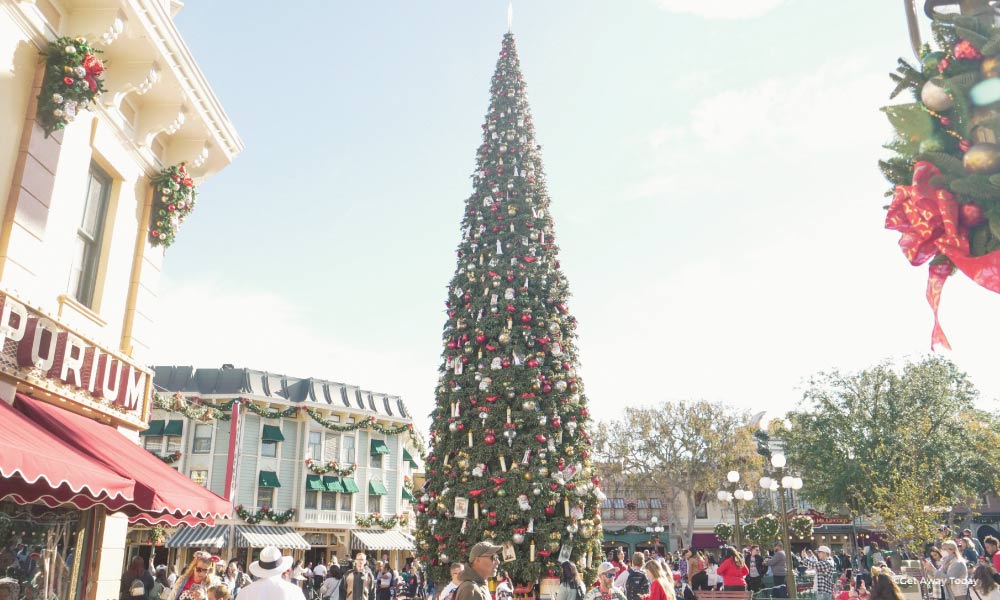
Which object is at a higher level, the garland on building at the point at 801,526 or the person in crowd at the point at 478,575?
the garland on building at the point at 801,526

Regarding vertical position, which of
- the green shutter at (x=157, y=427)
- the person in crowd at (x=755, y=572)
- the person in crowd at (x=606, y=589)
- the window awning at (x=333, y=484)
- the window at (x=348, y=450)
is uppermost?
the green shutter at (x=157, y=427)

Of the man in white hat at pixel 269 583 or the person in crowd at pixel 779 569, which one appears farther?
the person in crowd at pixel 779 569

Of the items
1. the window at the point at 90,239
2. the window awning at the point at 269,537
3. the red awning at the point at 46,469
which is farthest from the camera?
the window awning at the point at 269,537

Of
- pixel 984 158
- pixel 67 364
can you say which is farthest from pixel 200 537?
pixel 984 158

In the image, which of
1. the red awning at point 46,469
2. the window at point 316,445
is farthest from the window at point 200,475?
the red awning at point 46,469

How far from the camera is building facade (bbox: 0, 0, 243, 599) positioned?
6266 millimetres

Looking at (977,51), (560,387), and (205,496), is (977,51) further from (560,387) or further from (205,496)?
(560,387)

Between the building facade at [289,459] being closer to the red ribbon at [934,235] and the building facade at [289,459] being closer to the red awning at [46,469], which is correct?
the red awning at [46,469]

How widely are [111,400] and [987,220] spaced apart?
8.41 m

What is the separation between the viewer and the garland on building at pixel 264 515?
3834 centimetres

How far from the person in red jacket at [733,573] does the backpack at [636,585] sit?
1.74 m

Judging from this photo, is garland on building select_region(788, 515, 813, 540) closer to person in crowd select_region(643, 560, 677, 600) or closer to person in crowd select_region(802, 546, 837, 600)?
person in crowd select_region(802, 546, 837, 600)

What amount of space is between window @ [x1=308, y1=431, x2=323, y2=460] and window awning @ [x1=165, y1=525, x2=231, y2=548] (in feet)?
22.2

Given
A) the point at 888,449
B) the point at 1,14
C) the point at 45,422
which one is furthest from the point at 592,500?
the point at 888,449
